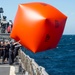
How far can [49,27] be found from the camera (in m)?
12.1

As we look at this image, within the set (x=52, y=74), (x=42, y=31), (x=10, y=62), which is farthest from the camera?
(x=52, y=74)

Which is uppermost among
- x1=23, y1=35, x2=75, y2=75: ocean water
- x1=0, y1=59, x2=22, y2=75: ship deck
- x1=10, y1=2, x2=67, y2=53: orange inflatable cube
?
x1=10, y1=2, x2=67, y2=53: orange inflatable cube

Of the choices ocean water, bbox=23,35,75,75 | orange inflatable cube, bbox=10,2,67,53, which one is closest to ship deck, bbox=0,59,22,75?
orange inflatable cube, bbox=10,2,67,53

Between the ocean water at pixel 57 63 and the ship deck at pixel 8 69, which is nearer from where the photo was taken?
the ship deck at pixel 8 69

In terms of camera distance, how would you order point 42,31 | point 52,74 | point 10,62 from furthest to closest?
point 52,74
point 10,62
point 42,31

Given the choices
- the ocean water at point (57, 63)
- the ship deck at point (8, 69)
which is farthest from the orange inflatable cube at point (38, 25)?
the ocean water at point (57, 63)

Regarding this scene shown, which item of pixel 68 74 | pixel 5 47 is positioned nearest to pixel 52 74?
pixel 68 74

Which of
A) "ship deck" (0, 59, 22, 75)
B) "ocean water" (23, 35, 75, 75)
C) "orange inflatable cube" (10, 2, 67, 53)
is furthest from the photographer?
"ocean water" (23, 35, 75, 75)

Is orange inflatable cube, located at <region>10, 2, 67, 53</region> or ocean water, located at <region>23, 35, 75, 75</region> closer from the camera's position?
orange inflatable cube, located at <region>10, 2, 67, 53</region>

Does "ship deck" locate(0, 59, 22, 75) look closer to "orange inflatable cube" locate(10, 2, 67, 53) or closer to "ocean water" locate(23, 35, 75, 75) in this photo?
"orange inflatable cube" locate(10, 2, 67, 53)

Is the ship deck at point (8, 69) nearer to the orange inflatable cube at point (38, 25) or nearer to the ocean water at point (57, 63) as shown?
the orange inflatable cube at point (38, 25)

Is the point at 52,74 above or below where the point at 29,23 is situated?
below

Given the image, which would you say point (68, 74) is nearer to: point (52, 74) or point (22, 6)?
point (52, 74)

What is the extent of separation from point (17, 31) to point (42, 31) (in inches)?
40.7
